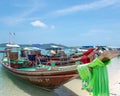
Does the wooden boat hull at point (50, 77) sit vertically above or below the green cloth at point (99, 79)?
below

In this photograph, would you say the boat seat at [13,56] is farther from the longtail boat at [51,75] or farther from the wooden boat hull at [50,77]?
the wooden boat hull at [50,77]

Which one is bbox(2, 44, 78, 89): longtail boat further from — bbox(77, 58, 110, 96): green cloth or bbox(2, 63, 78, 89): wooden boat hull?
bbox(77, 58, 110, 96): green cloth

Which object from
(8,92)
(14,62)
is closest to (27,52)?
(14,62)

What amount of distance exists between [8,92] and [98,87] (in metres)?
7.55

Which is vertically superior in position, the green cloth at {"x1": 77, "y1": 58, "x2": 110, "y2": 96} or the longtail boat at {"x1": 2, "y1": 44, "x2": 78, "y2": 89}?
the green cloth at {"x1": 77, "y1": 58, "x2": 110, "y2": 96}

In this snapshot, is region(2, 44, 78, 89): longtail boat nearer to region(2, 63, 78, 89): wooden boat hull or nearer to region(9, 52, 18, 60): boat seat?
region(2, 63, 78, 89): wooden boat hull

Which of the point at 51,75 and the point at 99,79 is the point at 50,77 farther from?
the point at 99,79

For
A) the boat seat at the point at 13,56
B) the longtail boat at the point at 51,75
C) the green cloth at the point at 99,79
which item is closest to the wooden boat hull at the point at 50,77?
the longtail boat at the point at 51,75

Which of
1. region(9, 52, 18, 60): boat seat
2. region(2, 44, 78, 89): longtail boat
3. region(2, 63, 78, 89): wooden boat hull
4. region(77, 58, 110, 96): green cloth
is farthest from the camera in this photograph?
region(9, 52, 18, 60): boat seat

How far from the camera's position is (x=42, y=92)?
13.3 m

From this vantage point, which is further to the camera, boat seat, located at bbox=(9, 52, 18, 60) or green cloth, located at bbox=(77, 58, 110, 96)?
boat seat, located at bbox=(9, 52, 18, 60)

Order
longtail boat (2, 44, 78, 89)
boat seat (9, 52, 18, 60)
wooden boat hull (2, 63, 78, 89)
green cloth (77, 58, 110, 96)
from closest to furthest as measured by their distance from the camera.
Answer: green cloth (77, 58, 110, 96)
longtail boat (2, 44, 78, 89)
wooden boat hull (2, 63, 78, 89)
boat seat (9, 52, 18, 60)

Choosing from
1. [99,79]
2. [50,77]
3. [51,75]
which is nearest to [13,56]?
[50,77]

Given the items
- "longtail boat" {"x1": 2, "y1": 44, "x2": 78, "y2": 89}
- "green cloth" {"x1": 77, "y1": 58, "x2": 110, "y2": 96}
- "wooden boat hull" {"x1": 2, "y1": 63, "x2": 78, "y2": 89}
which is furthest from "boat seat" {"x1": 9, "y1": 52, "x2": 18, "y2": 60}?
"green cloth" {"x1": 77, "y1": 58, "x2": 110, "y2": 96}
